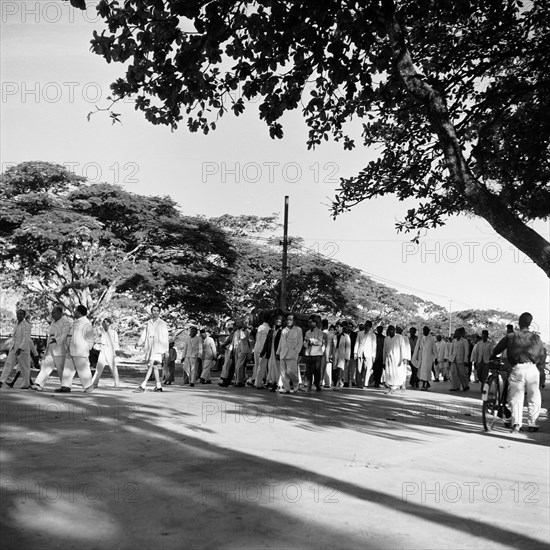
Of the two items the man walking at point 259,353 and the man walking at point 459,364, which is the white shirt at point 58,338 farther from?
the man walking at point 459,364

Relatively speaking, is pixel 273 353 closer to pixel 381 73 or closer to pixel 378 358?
pixel 378 358

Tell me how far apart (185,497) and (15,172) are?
94.0 ft

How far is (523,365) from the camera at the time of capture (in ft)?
33.9

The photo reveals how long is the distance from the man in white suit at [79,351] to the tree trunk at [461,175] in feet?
30.7

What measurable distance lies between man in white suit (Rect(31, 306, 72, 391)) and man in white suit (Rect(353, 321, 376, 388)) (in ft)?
27.4

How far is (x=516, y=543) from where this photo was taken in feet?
15.9

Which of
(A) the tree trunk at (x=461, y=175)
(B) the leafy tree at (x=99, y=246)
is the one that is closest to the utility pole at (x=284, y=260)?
(B) the leafy tree at (x=99, y=246)

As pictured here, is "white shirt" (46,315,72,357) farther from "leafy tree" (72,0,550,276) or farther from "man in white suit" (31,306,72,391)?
"leafy tree" (72,0,550,276)

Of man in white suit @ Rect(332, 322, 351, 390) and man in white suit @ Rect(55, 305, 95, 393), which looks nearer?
man in white suit @ Rect(55, 305, 95, 393)

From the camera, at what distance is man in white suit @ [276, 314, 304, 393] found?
16.7 m

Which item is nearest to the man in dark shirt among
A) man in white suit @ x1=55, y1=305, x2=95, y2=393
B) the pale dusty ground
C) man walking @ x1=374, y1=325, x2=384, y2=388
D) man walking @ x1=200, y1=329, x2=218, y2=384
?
the pale dusty ground

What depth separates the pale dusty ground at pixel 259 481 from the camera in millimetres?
4742

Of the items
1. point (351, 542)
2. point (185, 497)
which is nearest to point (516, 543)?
point (351, 542)

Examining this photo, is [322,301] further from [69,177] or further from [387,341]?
[387,341]
